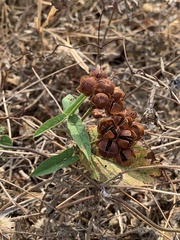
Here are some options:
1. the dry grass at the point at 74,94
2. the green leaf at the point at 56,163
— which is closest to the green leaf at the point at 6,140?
the dry grass at the point at 74,94

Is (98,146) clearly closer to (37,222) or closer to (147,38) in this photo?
(37,222)

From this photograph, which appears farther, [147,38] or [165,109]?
[147,38]

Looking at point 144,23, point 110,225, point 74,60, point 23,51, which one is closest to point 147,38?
point 144,23

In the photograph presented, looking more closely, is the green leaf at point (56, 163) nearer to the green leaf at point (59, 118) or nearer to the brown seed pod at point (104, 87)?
the green leaf at point (59, 118)

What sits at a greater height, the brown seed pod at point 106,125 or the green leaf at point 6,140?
the brown seed pod at point 106,125

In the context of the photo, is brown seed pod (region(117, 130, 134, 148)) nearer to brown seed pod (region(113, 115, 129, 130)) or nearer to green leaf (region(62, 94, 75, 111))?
brown seed pod (region(113, 115, 129, 130))
